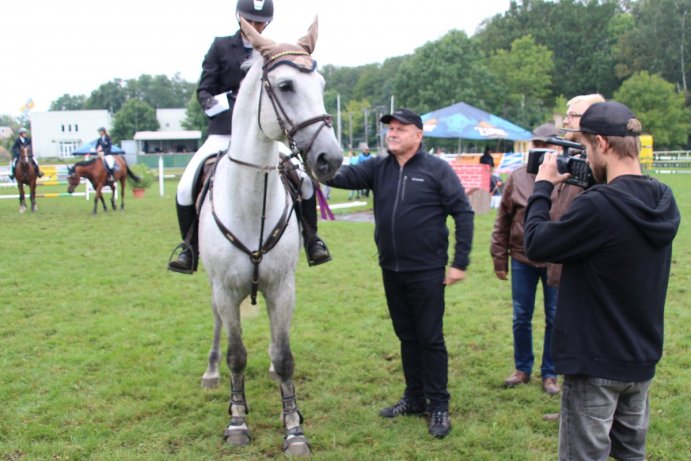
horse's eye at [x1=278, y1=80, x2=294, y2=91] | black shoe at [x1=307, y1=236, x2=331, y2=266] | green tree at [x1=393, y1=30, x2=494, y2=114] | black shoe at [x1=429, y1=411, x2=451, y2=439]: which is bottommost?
black shoe at [x1=429, y1=411, x2=451, y2=439]

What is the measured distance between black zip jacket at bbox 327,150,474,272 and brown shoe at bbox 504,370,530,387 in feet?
5.16

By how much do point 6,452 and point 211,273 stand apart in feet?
6.42

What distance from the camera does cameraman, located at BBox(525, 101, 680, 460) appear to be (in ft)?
8.41

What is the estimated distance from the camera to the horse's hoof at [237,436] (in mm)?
4480

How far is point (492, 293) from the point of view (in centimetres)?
866

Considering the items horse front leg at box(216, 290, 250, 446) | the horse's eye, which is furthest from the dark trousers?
the horse's eye

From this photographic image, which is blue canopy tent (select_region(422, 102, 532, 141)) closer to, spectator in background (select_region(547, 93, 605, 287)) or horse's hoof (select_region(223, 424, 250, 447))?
spectator in background (select_region(547, 93, 605, 287))

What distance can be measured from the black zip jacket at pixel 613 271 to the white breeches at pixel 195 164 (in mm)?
3160

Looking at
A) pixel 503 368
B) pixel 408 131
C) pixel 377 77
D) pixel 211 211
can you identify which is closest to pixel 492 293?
pixel 503 368

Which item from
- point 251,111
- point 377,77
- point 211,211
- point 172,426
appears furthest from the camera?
point 377,77

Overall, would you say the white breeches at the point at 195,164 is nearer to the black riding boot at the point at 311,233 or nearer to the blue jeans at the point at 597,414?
the black riding boot at the point at 311,233

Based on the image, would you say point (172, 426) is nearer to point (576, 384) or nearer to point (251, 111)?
point (251, 111)

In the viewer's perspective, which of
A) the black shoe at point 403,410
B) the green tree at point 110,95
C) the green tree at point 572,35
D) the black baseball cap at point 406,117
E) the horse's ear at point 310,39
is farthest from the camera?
the green tree at point 110,95

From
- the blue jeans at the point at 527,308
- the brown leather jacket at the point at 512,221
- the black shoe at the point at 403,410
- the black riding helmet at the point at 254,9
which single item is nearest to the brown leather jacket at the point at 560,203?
the brown leather jacket at the point at 512,221
